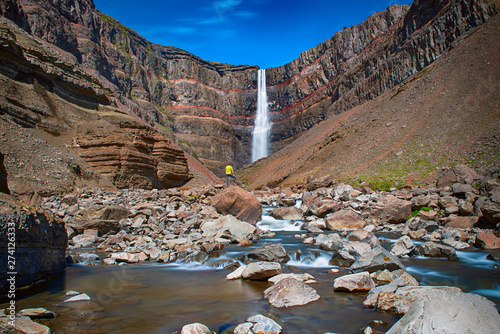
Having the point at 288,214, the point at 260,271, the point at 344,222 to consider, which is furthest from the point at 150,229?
the point at 344,222

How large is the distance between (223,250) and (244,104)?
84.9 meters

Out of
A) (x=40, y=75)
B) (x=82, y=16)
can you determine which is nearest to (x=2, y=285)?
(x=40, y=75)

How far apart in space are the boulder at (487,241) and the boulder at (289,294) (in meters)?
6.65

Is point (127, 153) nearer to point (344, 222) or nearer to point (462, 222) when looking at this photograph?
→ point (344, 222)

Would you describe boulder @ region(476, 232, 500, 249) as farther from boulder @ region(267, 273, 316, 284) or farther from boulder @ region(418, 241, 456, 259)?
boulder @ region(267, 273, 316, 284)

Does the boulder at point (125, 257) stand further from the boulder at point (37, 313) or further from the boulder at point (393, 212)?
the boulder at point (393, 212)

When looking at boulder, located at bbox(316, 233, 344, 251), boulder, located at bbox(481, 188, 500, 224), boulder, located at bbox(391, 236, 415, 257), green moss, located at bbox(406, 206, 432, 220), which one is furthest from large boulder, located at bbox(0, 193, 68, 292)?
green moss, located at bbox(406, 206, 432, 220)

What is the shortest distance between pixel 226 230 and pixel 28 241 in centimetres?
640

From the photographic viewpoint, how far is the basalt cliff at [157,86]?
60.8ft

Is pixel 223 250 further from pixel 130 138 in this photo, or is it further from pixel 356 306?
pixel 130 138

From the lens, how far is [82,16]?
64.0m

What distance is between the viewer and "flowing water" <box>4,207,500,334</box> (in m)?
4.02

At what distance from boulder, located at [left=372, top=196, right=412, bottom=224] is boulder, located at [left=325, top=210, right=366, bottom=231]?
1.25m

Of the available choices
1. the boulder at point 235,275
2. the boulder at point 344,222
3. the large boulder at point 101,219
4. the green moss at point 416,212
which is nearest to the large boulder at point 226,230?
the large boulder at point 101,219
